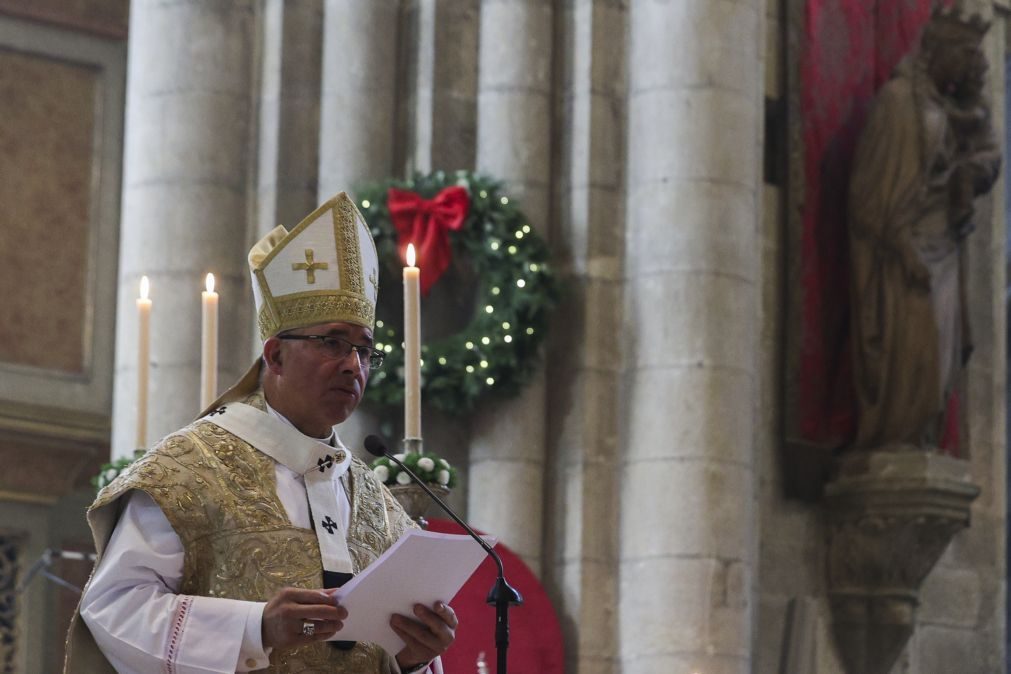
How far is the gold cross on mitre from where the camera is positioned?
13.9 feet

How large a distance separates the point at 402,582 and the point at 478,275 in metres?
3.76

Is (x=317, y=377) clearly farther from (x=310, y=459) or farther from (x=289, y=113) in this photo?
(x=289, y=113)

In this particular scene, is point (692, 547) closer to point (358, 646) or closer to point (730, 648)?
point (730, 648)

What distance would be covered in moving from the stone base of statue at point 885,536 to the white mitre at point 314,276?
4.30 meters

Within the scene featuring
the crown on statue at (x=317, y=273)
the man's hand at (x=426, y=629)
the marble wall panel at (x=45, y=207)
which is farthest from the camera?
the marble wall panel at (x=45, y=207)

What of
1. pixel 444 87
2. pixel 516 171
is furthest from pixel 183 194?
pixel 516 171

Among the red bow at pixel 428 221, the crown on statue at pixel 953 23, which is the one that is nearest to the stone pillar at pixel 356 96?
the red bow at pixel 428 221

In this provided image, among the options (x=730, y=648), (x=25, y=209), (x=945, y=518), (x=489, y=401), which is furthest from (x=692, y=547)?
(x=25, y=209)

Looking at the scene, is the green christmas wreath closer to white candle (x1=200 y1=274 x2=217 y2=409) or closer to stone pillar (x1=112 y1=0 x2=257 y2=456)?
stone pillar (x1=112 y1=0 x2=257 y2=456)

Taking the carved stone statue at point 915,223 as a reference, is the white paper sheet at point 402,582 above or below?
below

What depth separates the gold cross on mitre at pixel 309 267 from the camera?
13.9 feet

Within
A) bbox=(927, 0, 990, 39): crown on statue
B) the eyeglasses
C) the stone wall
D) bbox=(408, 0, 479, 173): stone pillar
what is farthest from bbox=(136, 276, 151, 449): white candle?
bbox=(927, 0, 990, 39): crown on statue

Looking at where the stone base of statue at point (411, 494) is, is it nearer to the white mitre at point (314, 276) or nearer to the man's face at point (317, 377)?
the white mitre at point (314, 276)

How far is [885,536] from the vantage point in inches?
326
